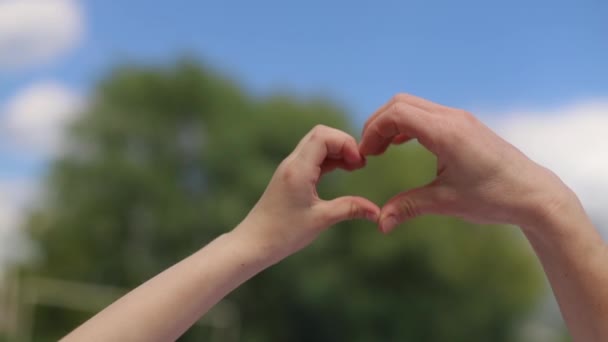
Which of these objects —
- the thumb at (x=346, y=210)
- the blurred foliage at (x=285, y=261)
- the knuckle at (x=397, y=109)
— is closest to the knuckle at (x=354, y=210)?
the thumb at (x=346, y=210)

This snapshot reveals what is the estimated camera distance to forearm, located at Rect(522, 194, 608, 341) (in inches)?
24.0

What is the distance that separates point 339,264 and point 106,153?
3318mm

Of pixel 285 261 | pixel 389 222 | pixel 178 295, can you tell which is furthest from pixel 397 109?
pixel 285 261

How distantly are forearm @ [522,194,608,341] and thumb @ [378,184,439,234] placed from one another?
0.09m

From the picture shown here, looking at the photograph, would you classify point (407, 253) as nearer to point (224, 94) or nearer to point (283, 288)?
point (283, 288)

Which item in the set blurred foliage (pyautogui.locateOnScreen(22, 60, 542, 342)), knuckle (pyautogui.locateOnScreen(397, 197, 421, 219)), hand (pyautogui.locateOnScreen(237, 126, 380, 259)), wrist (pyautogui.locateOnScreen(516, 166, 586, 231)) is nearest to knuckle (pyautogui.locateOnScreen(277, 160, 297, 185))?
hand (pyautogui.locateOnScreen(237, 126, 380, 259))

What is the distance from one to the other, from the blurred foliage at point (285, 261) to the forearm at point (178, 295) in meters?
7.74

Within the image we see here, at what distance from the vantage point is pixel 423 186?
0.64 metres

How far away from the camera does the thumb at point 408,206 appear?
64 cm

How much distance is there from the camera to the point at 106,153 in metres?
8.84

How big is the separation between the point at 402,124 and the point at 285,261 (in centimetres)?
822

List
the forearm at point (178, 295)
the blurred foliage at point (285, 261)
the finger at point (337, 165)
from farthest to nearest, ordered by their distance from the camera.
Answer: the blurred foliage at point (285, 261), the finger at point (337, 165), the forearm at point (178, 295)

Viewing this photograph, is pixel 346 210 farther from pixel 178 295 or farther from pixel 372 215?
pixel 178 295

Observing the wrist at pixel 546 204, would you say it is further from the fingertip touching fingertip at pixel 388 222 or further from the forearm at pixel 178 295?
the forearm at pixel 178 295
